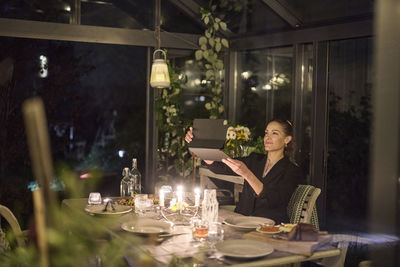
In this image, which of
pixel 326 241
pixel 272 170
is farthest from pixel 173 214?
pixel 326 241

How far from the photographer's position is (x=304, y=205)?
330 centimetres

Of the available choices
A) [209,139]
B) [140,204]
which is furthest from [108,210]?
[209,139]

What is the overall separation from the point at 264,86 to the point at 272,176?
6.83 feet

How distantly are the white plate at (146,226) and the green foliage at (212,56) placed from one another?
9.65 ft

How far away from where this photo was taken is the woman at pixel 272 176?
3264 millimetres

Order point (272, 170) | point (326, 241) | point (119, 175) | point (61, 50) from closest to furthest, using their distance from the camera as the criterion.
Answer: point (326, 241) → point (272, 170) → point (61, 50) → point (119, 175)

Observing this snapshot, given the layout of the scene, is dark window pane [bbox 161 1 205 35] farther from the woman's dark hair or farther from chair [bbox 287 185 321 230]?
chair [bbox 287 185 321 230]

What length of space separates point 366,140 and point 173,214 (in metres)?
2.35

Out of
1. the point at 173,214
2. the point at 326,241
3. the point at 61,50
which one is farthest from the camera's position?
the point at 61,50

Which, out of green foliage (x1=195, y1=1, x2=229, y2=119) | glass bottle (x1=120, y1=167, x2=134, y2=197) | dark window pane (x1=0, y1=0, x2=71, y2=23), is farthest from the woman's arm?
dark window pane (x1=0, y1=0, x2=71, y2=23)

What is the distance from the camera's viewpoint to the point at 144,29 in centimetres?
542

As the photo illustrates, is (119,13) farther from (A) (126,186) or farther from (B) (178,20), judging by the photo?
(A) (126,186)

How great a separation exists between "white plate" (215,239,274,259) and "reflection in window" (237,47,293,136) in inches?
108

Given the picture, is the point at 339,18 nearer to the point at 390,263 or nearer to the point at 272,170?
the point at 272,170
